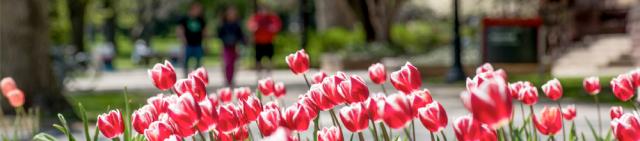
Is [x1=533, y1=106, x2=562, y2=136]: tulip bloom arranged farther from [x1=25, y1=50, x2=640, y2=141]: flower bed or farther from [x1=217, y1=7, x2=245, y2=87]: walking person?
[x1=217, y1=7, x2=245, y2=87]: walking person

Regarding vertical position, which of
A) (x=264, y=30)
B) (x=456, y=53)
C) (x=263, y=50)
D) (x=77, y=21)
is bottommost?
(x=77, y=21)

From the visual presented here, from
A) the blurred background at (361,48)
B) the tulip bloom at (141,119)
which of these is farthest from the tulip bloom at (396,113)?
the blurred background at (361,48)

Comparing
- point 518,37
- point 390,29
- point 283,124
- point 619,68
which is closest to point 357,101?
point 283,124

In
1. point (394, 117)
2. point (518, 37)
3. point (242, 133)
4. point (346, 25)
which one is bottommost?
point (346, 25)

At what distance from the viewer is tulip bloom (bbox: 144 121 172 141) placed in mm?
3303

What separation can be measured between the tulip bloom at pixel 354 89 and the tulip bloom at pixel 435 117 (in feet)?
0.95

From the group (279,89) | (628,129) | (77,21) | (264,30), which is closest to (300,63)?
(279,89)

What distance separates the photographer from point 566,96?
→ 17078 millimetres

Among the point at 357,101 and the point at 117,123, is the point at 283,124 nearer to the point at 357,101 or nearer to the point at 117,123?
the point at 357,101

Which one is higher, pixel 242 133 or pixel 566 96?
pixel 242 133

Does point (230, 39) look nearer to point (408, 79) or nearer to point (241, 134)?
point (241, 134)

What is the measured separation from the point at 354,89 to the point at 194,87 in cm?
63

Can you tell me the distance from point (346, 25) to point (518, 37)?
16.1m

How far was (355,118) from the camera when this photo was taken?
3215mm
